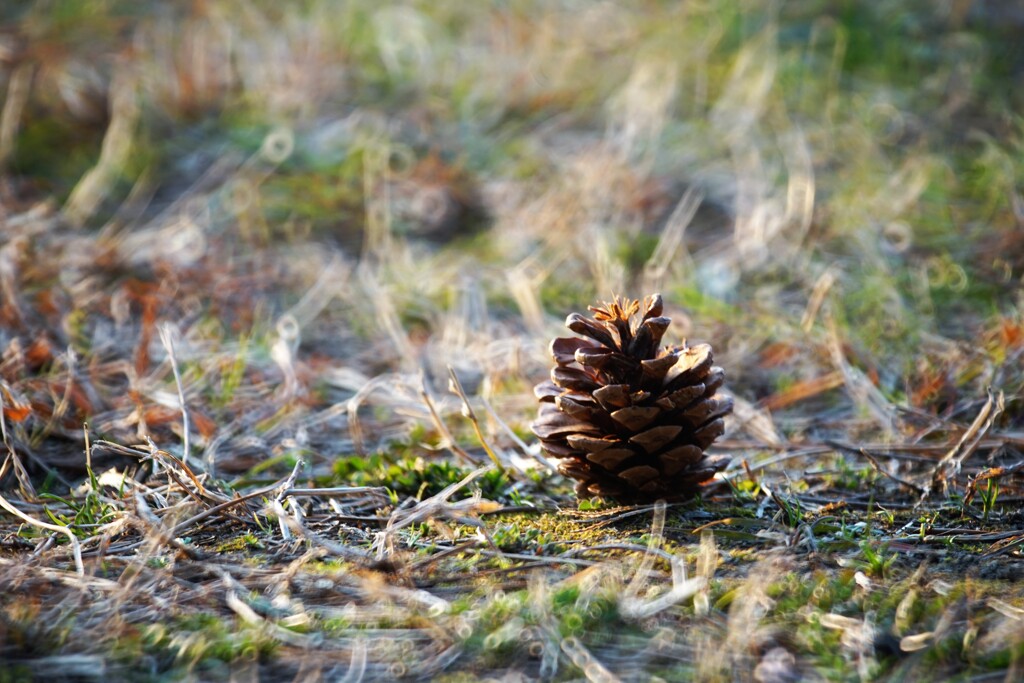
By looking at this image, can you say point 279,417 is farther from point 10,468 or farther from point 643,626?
point 643,626

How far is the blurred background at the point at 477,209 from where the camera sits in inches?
94.8

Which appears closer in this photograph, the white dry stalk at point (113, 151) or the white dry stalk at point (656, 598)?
the white dry stalk at point (656, 598)

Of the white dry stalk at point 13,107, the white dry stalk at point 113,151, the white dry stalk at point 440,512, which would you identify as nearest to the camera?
the white dry stalk at point 440,512

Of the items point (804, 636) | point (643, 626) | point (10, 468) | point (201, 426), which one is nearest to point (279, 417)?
point (201, 426)

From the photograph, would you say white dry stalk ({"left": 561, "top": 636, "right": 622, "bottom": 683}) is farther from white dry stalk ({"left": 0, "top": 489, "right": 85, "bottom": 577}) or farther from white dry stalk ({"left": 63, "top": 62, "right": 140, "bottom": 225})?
white dry stalk ({"left": 63, "top": 62, "right": 140, "bottom": 225})

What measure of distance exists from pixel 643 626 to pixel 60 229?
9.56ft

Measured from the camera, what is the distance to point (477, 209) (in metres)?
3.78

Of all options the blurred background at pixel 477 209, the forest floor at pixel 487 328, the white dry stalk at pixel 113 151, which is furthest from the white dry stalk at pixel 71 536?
the white dry stalk at pixel 113 151

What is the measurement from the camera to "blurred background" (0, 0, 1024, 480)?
241 cm

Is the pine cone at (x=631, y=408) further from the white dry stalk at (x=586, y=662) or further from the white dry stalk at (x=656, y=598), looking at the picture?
the white dry stalk at (x=586, y=662)

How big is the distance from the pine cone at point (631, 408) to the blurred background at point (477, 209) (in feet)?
0.97

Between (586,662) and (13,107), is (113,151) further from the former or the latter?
(586,662)

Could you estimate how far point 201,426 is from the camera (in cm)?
221

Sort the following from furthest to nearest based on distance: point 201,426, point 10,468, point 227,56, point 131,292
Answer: point 227,56, point 131,292, point 201,426, point 10,468
